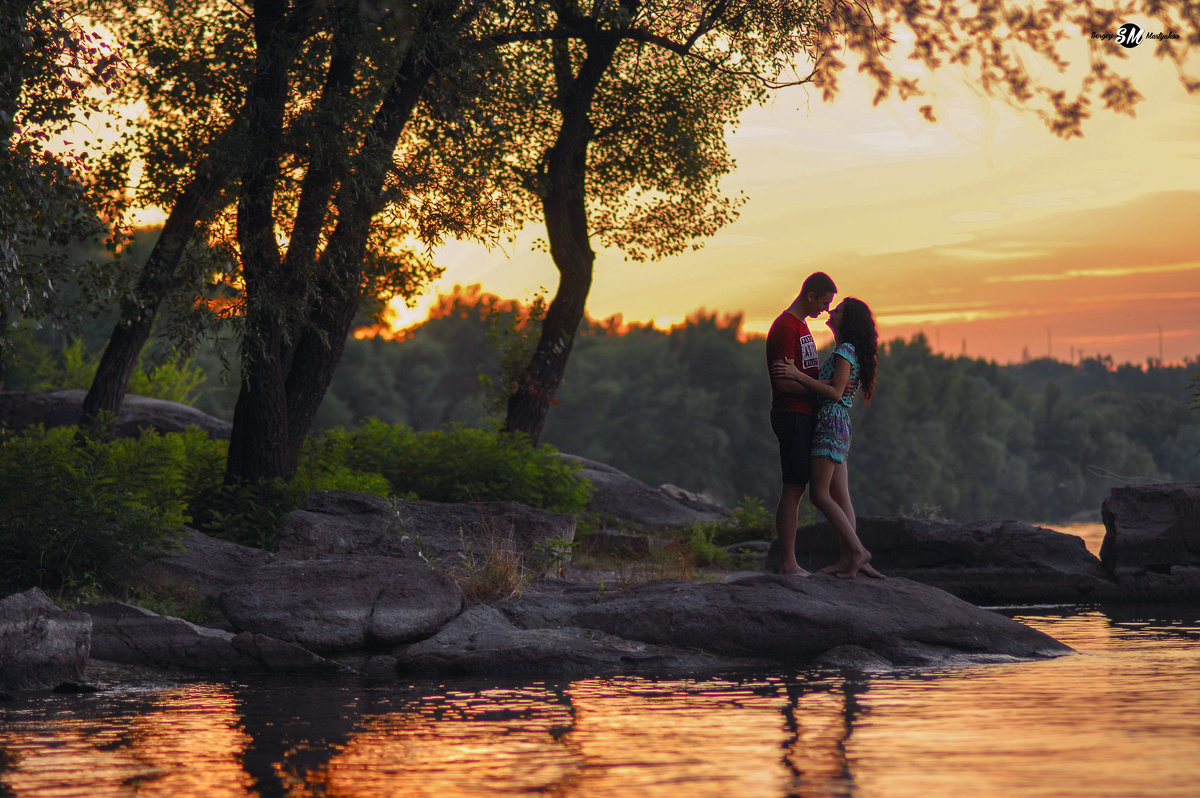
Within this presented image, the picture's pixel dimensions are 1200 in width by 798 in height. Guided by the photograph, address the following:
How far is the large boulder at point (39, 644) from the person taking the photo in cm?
957

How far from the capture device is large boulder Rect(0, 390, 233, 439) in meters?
24.6

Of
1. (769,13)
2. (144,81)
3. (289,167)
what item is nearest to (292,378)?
(289,167)

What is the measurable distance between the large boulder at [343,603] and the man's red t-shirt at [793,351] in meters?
3.27

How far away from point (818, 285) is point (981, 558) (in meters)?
9.20

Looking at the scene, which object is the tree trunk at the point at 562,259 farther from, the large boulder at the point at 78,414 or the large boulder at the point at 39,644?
the large boulder at the point at 39,644

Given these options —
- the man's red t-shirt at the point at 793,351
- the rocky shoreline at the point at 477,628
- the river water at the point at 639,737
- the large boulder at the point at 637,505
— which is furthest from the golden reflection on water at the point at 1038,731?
the large boulder at the point at 637,505

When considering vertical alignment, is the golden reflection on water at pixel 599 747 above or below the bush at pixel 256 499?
below

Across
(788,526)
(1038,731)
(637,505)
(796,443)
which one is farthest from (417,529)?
(637,505)

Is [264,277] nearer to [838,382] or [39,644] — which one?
[39,644]

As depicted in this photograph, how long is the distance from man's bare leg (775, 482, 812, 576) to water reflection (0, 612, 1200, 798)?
193cm

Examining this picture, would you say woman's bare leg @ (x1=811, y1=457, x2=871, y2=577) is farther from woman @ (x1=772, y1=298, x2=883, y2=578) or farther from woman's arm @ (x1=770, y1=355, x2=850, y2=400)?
woman's arm @ (x1=770, y1=355, x2=850, y2=400)

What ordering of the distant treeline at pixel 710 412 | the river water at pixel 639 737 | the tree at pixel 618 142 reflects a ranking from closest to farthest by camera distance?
the river water at pixel 639 737 → the tree at pixel 618 142 → the distant treeline at pixel 710 412

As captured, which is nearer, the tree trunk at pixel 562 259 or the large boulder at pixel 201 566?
the large boulder at pixel 201 566

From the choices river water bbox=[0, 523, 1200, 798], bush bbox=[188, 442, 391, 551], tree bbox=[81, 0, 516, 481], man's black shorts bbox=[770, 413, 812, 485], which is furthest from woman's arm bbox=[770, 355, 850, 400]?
bush bbox=[188, 442, 391, 551]
